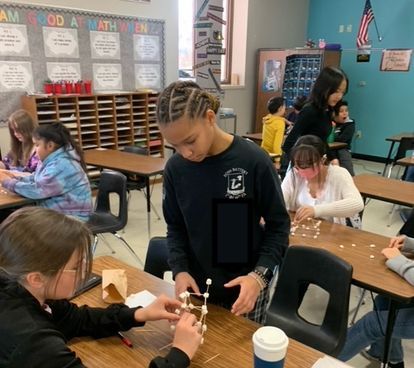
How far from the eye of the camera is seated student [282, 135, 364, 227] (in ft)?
7.31

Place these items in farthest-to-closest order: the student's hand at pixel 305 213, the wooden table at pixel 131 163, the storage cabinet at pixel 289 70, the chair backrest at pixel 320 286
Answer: the storage cabinet at pixel 289 70, the wooden table at pixel 131 163, the student's hand at pixel 305 213, the chair backrest at pixel 320 286

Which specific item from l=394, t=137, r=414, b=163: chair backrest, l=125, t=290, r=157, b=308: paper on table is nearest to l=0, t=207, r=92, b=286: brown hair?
l=125, t=290, r=157, b=308: paper on table

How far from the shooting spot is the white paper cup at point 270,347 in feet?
2.61

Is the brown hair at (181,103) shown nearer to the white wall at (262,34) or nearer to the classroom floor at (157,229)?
the classroom floor at (157,229)

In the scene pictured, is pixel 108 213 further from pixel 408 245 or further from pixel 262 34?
pixel 262 34

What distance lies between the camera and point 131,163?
3.82 meters

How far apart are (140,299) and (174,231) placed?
27cm

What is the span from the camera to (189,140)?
3.75 feet

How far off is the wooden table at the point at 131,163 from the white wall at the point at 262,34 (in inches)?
127

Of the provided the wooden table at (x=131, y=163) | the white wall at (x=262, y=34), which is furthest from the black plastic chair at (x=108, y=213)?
the white wall at (x=262, y=34)

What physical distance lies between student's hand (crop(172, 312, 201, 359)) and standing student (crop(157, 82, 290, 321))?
0.16 metres

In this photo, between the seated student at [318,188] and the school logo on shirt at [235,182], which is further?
the seated student at [318,188]

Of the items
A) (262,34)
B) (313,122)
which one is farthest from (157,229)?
(262,34)

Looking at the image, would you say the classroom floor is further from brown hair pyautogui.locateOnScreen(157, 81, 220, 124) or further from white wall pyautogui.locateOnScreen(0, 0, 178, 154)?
brown hair pyautogui.locateOnScreen(157, 81, 220, 124)
